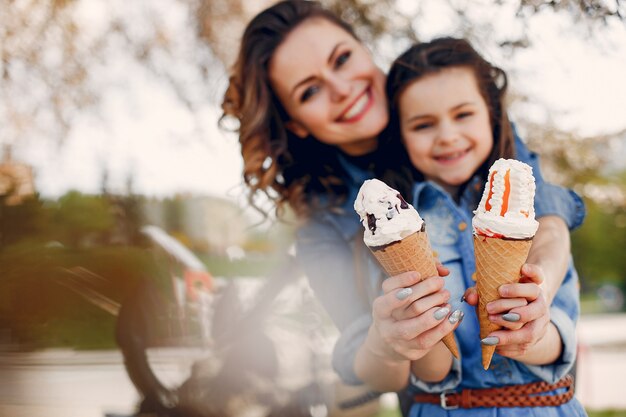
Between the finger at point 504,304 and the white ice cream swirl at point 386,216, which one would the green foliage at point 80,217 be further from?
the finger at point 504,304

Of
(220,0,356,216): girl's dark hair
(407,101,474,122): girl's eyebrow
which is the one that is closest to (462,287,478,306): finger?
(407,101,474,122): girl's eyebrow

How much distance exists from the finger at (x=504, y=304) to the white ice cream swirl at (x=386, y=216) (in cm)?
18

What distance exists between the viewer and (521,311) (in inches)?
43.9

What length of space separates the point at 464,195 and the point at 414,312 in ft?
1.80

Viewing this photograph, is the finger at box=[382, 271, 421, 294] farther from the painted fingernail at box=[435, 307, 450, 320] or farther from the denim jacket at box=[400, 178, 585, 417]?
the denim jacket at box=[400, 178, 585, 417]

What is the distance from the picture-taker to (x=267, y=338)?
3.05m

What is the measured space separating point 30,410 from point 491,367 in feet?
5.22

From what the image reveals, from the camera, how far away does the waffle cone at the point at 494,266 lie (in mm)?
1093

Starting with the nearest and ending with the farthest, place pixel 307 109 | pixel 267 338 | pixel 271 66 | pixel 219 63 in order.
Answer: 1. pixel 307 109
2. pixel 271 66
3. pixel 267 338
4. pixel 219 63

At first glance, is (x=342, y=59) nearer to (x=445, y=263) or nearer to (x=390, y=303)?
(x=445, y=263)

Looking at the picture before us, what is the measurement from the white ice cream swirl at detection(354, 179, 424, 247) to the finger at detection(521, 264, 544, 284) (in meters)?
0.20

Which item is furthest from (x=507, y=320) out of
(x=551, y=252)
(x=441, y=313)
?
(x=551, y=252)

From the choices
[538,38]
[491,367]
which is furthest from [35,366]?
[538,38]

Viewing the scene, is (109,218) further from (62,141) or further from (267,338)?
(267,338)
